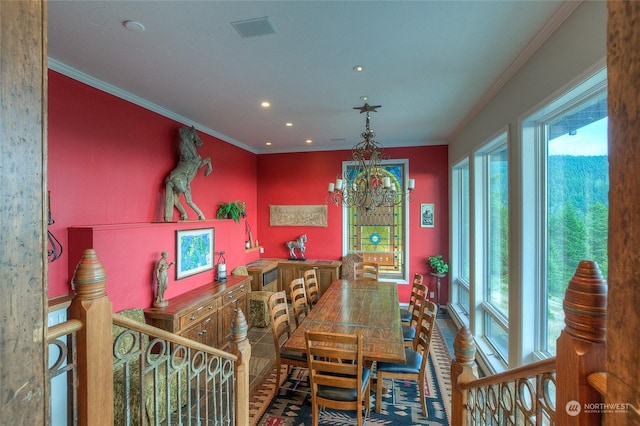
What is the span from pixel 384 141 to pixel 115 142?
170 inches

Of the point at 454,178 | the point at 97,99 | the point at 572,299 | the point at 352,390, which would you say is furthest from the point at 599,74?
the point at 97,99

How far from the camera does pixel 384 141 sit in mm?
5461

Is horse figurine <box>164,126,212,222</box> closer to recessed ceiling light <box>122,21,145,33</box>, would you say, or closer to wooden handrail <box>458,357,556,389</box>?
recessed ceiling light <box>122,21,145,33</box>

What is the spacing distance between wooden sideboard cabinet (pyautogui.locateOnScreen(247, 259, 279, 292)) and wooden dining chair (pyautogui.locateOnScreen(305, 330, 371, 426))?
Answer: 295cm

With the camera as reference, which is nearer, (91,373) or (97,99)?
(91,373)

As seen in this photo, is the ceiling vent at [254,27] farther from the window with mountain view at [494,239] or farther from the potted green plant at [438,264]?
the potted green plant at [438,264]

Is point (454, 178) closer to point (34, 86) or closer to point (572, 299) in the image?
point (572, 299)

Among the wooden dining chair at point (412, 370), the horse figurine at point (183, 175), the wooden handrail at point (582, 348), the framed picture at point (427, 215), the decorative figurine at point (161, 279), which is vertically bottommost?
the wooden dining chair at point (412, 370)

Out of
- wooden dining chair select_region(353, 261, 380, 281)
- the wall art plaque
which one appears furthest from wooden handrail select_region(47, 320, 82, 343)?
the wall art plaque

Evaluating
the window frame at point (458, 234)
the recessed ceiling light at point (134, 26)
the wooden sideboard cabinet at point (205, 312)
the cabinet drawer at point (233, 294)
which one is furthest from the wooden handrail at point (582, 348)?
the window frame at point (458, 234)

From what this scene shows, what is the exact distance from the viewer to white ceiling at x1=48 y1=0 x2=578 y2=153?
5.93ft

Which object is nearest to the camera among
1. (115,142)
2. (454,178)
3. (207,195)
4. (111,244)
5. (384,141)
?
(111,244)

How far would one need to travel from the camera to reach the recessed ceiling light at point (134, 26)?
6.24 feet

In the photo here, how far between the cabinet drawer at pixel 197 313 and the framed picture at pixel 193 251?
0.52 m
